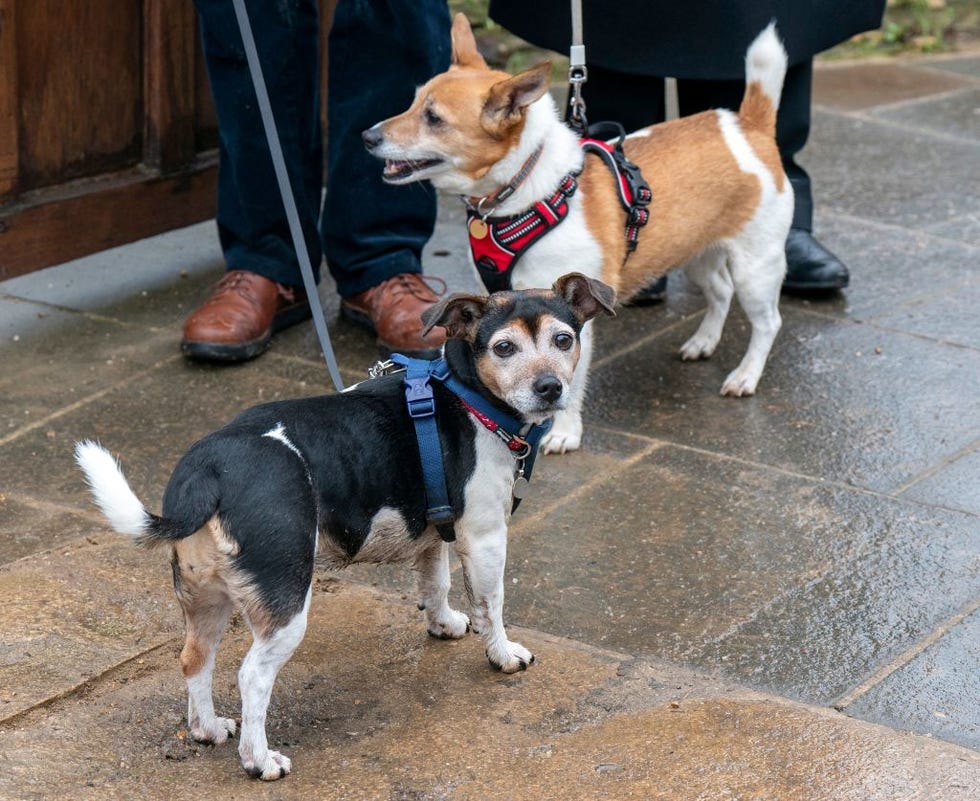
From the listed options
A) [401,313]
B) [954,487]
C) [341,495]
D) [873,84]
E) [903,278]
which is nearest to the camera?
[341,495]

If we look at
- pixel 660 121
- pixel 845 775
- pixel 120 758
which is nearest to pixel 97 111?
pixel 660 121

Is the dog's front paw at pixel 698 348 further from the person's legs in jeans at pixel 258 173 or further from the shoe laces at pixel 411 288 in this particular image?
the person's legs in jeans at pixel 258 173

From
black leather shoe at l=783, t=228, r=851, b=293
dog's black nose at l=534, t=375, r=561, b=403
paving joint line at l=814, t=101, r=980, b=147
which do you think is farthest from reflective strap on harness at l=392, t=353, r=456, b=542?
paving joint line at l=814, t=101, r=980, b=147

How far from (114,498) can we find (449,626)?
3.52 ft

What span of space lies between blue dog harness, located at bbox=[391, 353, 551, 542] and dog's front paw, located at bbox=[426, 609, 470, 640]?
33 cm

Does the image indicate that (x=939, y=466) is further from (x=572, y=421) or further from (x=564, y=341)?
(x=564, y=341)

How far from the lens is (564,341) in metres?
3.20

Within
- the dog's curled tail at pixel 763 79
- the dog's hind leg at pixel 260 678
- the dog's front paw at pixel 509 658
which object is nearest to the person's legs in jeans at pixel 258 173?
the dog's curled tail at pixel 763 79

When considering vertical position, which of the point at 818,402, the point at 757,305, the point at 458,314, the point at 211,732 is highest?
the point at 458,314

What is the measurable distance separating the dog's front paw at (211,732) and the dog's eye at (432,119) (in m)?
2.09

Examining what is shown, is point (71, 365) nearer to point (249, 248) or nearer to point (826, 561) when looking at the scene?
point (249, 248)

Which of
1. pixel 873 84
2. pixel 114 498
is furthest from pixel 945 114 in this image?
pixel 114 498

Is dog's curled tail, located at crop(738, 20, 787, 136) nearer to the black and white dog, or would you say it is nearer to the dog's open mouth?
the dog's open mouth

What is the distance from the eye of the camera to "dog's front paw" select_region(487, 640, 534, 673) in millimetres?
3318
